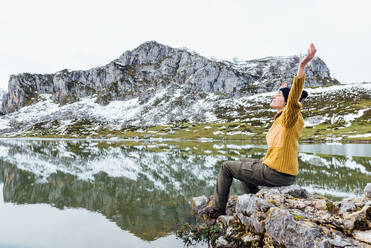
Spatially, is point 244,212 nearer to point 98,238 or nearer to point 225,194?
point 225,194

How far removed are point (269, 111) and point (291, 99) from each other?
174 metres

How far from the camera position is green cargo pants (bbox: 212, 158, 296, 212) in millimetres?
6719

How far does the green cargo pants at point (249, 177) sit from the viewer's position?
672 cm

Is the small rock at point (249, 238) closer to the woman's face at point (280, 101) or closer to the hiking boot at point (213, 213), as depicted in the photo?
the hiking boot at point (213, 213)

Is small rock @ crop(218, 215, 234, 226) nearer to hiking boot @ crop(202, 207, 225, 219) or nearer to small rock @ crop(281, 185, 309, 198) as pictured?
hiking boot @ crop(202, 207, 225, 219)

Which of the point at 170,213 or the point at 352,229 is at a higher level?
the point at 352,229

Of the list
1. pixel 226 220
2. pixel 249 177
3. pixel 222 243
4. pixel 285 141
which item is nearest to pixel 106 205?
pixel 226 220

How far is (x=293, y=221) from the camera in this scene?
5.66 m

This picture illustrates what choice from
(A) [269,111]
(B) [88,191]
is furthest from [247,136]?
(B) [88,191]

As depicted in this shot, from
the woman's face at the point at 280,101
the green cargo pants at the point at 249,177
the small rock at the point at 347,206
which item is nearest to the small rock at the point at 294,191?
the green cargo pants at the point at 249,177

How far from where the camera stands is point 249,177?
280 inches

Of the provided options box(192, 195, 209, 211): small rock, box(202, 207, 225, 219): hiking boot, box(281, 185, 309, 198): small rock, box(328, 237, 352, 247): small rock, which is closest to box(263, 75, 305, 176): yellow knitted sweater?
box(281, 185, 309, 198): small rock

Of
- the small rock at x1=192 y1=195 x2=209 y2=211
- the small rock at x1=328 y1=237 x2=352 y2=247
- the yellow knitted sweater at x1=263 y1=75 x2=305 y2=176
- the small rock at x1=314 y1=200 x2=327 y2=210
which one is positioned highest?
the yellow knitted sweater at x1=263 y1=75 x2=305 y2=176

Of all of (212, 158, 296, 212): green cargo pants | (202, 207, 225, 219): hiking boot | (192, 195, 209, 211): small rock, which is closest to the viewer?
(212, 158, 296, 212): green cargo pants
